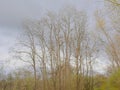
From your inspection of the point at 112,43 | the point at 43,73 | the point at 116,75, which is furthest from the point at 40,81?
the point at 116,75

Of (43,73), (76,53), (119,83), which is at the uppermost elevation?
(76,53)

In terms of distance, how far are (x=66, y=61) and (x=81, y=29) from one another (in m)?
5.08

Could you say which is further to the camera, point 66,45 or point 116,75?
point 66,45

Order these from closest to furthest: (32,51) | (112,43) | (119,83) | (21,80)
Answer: (119,83) → (112,43) → (32,51) → (21,80)

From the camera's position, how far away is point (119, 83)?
16875 mm

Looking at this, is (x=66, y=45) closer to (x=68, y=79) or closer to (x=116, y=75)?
(x=68, y=79)

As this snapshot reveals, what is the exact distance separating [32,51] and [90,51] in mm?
7886

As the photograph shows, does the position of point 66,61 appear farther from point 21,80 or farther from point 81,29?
point 21,80

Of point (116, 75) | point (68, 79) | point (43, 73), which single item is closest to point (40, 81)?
point (43, 73)

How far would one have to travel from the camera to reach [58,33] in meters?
39.9

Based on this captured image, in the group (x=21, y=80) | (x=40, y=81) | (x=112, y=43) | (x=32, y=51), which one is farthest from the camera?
(x=21, y=80)

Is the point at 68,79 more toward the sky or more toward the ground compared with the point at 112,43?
more toward the ground

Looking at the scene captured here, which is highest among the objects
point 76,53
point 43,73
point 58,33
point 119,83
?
point 58,33

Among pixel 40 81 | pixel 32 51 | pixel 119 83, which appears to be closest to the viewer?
pixel 119 83
